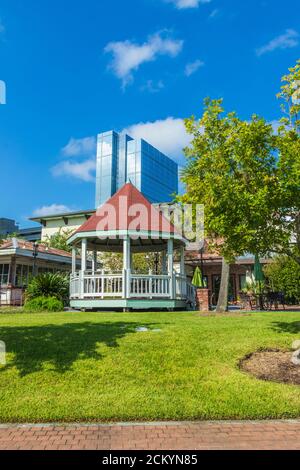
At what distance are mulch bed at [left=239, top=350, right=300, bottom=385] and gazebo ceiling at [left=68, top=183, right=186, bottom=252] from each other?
9.79 meters

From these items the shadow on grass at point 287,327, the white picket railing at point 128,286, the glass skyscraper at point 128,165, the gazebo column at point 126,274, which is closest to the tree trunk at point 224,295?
the white picket railing at point 128,286

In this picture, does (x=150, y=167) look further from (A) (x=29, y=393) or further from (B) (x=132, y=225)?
(A) (x=29, y=393)

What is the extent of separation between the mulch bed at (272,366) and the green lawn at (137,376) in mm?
234

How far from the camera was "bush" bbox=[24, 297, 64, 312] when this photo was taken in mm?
18103

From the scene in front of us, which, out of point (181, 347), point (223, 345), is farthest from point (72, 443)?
point (223, 345)

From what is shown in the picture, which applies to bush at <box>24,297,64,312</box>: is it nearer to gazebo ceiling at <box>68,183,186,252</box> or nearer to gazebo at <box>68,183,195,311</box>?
gazebo at <box>68,183,195,311</box>

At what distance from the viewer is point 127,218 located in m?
17.4

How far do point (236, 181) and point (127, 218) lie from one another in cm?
928

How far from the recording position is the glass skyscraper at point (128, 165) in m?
106

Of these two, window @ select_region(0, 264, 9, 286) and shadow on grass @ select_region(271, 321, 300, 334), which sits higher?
window @ select_region(0, 264, 9, 286)

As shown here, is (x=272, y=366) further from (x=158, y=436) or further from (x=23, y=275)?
(x=23, y=275)

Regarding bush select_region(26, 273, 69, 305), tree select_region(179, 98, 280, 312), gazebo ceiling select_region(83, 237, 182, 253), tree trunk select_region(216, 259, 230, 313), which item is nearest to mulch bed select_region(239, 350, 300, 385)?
tree select_region(179, 98, 280, 312)

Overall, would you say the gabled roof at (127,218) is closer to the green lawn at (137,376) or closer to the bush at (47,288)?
the bush at (47,288)

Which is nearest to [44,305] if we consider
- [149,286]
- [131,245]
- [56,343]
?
[149,286]
